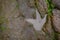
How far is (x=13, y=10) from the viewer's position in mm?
2090

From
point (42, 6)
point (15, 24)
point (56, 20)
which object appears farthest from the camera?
point (56, 20)

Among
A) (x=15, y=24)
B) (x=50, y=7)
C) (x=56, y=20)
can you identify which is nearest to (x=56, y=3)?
(x=50, y=7)

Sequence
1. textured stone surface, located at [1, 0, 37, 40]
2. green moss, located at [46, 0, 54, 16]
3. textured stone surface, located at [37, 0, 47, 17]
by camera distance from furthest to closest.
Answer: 1. green moss, located at [46, 0, 54, 16]
2. textured stone surface, located at [37, 0, 47, 17]
3. textured stone surface, located at [1, 0, 37, 40]

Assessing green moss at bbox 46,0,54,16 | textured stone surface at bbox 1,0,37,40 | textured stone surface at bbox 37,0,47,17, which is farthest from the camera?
green moss at bbox 46,0,54,16

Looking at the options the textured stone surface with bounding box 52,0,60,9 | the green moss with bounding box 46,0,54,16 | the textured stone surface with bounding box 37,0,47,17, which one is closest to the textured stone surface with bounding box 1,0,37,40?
the textured stone surface with bounding box 37,0,47,17


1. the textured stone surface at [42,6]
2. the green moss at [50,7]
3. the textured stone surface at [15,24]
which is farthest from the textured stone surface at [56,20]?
the textured stone surface at [15,24]

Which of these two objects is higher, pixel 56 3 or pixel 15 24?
pixel 56 3

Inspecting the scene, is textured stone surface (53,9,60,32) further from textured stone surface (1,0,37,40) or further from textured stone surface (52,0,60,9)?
textured stone surface (1,0,37,40)

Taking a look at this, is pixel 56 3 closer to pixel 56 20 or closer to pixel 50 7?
pixel 50 7

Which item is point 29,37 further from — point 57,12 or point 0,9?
point 57,12

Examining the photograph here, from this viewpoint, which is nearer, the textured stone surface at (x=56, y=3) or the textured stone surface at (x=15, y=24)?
the textured stone surface at (x=15, y=24)

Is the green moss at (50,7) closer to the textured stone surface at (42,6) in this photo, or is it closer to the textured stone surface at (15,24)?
the textured stone surface at (42,6)

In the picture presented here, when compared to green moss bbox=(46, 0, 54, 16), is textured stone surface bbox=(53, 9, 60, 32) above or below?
below

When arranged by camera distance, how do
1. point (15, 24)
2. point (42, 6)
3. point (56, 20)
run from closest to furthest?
point (15, 24) < point (42, 6) < point (56, 20)
